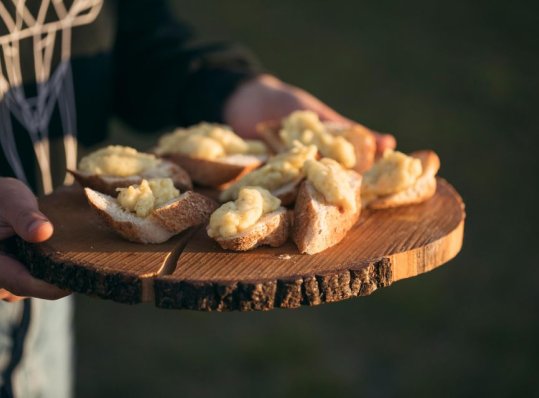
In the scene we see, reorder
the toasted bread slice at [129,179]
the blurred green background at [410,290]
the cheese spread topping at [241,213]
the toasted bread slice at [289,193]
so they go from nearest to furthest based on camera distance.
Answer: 1. the cheese spread topping at [241,213]
2. the toasted bread slice at [289,193]
3. the toasted bread slice at [129,179]
4. the blurred green background at [410,290]

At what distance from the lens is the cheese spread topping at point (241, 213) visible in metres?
2.44

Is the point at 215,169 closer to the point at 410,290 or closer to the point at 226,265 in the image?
the point at 226,265

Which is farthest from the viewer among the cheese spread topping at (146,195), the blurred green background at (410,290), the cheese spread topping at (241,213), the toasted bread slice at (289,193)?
the blurred green background at (410,290)

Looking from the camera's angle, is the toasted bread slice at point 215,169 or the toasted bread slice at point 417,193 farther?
the toasted bread slice at point 215,169

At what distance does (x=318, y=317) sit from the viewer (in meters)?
5.62

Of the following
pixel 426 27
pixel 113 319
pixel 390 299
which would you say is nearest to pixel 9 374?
pixel 113 319

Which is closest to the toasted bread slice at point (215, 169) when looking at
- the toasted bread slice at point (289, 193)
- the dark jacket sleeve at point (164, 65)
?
the toasted bread slice at point (289, 193)

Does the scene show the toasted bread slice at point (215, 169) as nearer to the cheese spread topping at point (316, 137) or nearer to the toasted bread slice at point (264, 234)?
the cheese spread topping at point (316, 137)

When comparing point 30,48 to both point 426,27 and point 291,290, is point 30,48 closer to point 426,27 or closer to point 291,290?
point 291,290

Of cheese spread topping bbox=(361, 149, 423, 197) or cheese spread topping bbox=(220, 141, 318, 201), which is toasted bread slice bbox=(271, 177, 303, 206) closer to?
cheese spread topping bbox=(220, 141, 318, 201)

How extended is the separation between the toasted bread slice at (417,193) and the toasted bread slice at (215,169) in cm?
51

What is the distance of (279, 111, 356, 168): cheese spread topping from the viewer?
298 cm

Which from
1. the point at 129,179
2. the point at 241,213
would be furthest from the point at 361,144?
the point at 129,179

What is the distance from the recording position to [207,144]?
3.06m
